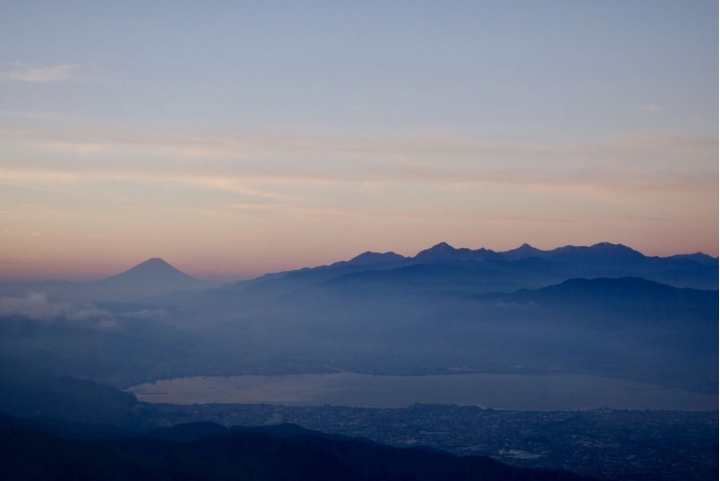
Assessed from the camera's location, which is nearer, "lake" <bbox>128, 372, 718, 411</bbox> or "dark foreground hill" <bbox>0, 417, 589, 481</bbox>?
"dark foreground hill" <bbox>0, 417, 589, 481</bbox>

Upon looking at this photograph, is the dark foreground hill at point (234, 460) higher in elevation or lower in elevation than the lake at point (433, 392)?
Answer: higher

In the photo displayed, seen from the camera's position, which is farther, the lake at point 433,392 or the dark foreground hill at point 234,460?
the lake at point 433,392

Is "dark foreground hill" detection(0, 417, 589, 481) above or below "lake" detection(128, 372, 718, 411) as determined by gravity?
above

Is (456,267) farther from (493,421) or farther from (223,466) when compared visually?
(223,466)

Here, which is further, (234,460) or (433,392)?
(433,392)

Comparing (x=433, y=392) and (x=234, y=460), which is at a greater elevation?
(x=234, y=460)
